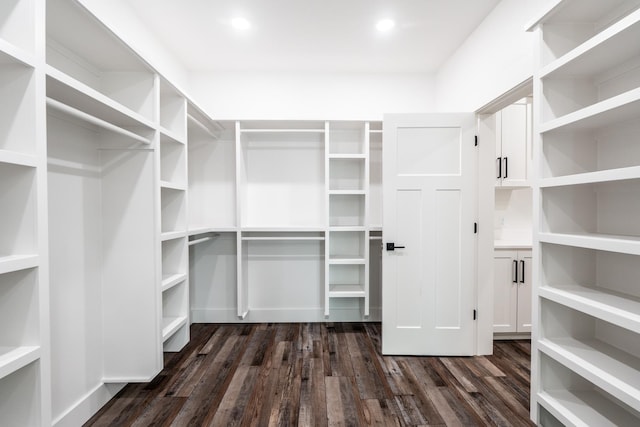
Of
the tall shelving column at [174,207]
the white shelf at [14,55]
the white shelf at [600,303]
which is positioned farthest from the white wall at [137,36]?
the white shelf at [600,303]

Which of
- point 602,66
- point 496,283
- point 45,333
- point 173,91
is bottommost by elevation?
point 496,283

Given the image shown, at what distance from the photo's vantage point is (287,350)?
2674 millimetres

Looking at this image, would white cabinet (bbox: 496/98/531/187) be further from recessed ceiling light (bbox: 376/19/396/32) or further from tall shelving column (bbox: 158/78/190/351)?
tall shelving column (bbox: 158/78/190/351)

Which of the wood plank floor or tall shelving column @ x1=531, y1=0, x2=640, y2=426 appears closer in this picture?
tall shelving column @ x1=531, y1=0, x2=640, y2=426

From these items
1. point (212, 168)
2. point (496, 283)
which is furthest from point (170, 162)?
point (496, 283)

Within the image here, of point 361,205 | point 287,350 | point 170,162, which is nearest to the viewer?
point 170,162

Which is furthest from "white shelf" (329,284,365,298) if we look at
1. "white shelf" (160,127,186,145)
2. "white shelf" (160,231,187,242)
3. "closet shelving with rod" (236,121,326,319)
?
"white shelf" (160,127,186,145)

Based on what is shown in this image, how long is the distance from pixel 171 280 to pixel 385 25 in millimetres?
2634

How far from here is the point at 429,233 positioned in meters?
2.55

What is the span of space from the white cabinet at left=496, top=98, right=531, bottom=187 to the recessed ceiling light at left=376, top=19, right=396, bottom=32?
1.35 meters

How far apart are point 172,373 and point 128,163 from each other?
1589mm

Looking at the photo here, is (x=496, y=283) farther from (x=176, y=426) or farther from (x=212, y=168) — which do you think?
(x=212, y=168)

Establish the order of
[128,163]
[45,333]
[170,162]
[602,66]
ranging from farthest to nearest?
1. [170,162]
2. [128,163]
3. [602,66]
4. [45,333]

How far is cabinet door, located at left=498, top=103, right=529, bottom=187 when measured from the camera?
2.92 m
